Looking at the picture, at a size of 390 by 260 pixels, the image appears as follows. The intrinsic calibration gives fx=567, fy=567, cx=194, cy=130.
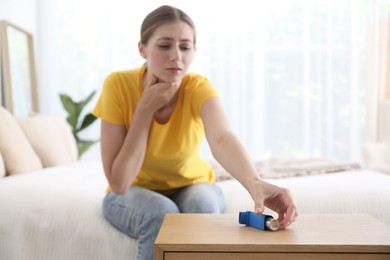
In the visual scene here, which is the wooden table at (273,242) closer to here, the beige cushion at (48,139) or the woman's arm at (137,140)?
the woman's arm at (137,140)

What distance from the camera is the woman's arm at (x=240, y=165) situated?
1201mm

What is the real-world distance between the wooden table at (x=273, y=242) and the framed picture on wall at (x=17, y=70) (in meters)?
2.58

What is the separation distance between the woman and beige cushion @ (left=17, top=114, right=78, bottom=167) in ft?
4.06

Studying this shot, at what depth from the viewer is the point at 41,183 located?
215 centimetres

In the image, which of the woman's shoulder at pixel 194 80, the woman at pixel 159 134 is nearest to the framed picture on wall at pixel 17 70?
the woman at pixel 159 134

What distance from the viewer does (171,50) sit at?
162 cm

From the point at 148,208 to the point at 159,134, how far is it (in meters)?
0.29

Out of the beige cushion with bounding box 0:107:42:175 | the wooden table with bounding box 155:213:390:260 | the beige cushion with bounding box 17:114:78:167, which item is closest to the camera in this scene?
the wooden table with bounding box 155:213:390:260

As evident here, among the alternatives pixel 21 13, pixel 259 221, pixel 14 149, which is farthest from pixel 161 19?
pixel 21 13

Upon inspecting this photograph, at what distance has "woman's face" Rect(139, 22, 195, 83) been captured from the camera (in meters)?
1.62

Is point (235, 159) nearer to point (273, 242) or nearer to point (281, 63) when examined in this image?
point (273, 242)

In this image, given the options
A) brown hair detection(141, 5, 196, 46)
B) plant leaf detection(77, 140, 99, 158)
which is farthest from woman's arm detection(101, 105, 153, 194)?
plant leaf detection(77, 140, 99, 158)

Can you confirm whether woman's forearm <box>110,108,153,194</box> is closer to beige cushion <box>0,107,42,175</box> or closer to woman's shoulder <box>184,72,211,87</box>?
woman's shoulder <box>184,72,211,87</box>

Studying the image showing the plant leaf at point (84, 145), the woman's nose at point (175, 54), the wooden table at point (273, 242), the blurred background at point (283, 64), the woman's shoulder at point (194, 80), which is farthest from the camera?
the blurred background at point (283, 64)
